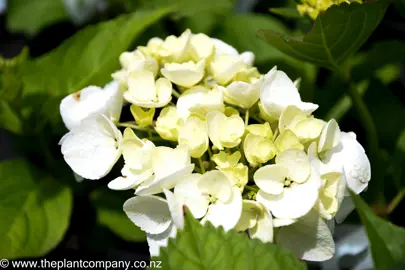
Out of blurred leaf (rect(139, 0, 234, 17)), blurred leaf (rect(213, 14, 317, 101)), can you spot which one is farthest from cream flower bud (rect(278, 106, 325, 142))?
blurred leaf (rect(139, 0, 234, 17))

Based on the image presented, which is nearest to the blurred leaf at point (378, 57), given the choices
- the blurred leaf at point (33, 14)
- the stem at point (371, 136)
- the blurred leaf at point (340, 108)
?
the blurred leaf at point (340, 108)

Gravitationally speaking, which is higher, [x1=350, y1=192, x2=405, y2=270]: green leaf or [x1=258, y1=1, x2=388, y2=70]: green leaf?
[x1=258, y1=1, x2=388, y2=70]: green leaf

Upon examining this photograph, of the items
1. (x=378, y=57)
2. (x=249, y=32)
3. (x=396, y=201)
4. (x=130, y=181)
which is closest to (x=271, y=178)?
(x=130, y=181)

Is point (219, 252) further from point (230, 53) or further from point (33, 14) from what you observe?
point (33, 14)

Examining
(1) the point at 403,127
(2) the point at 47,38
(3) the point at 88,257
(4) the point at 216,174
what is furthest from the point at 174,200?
(2) the point at 47,38

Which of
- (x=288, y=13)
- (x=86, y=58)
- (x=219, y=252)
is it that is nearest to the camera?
(x=219, y=252)

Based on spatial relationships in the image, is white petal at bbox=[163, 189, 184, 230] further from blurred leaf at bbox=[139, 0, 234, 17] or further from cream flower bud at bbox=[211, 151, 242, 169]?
blurred leaf at bbox=[139, 0, 234, 17]

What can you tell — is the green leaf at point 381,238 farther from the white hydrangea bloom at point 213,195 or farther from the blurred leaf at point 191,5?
the blurred leaf at point 191,5

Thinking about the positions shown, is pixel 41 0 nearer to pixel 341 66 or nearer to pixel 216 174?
pixel 341 66
